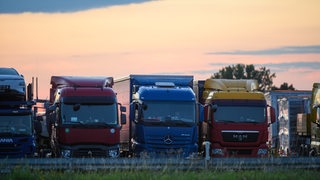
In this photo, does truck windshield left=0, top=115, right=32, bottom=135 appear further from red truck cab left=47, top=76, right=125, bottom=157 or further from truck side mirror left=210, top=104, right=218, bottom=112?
truck side mirror left=210, top=104, right=218, bottom=112

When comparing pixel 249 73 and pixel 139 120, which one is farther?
pixel 249 73

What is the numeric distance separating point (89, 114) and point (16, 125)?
8.95 ft

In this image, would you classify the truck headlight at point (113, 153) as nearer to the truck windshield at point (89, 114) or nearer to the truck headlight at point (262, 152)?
the truck windshield at point (89, 114)

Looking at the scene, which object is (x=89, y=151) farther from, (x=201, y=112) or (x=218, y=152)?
(x=218, y=152)

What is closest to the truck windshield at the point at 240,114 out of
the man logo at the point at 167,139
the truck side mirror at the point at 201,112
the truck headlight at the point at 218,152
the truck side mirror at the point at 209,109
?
the truck side mirror at the point at 209,109

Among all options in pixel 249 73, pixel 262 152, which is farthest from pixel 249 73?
pixel 262 152

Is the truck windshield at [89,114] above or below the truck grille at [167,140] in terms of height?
above

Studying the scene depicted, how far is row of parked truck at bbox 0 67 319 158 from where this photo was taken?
3472cm

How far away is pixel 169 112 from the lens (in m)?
35.5

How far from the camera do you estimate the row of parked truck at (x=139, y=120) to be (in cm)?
3472

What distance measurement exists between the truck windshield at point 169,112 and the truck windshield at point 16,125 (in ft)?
14.5

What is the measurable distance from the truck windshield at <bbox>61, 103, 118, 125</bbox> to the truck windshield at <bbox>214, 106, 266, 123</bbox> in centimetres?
488

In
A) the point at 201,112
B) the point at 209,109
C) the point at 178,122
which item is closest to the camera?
the point at 178,122

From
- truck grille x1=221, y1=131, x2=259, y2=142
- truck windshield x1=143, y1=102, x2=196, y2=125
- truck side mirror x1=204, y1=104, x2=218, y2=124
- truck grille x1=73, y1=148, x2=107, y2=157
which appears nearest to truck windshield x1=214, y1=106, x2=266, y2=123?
truck side mirror x1=204, y1=104, x2=218, y2=124
